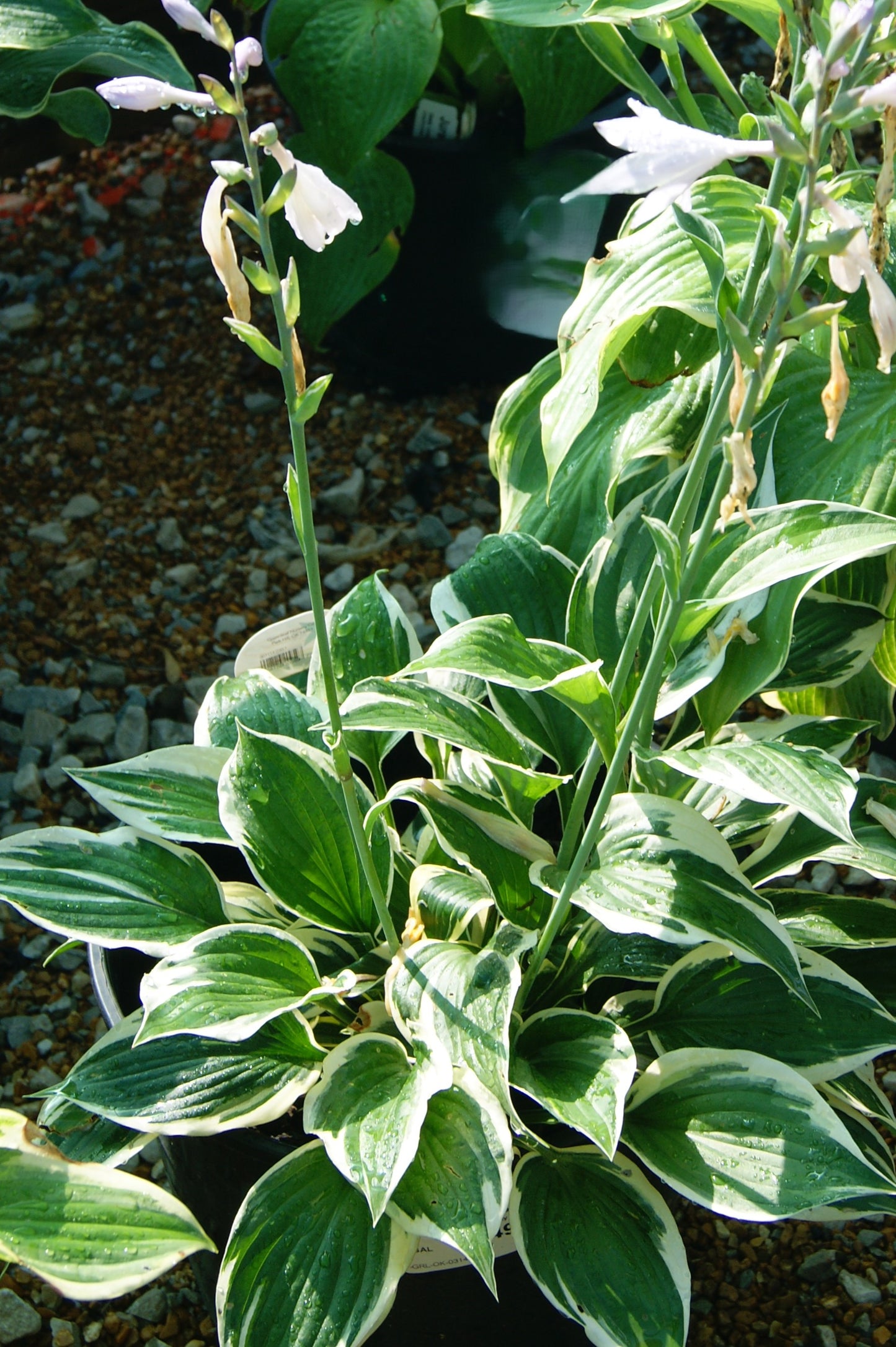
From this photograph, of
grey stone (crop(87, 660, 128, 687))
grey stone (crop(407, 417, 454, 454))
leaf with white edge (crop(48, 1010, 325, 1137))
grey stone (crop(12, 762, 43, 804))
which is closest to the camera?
leaf with white edge (crop(48, 1010, 325, 1137))

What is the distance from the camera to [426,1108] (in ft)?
2.58

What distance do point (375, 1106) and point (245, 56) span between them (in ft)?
1.90

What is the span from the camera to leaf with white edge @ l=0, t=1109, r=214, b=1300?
704 mm

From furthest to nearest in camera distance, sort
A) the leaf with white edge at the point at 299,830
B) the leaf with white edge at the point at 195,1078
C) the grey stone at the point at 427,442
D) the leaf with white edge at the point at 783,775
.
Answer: the grey stone at the point at 427,442 < the leaf with white edge at the point at 299,830 < the leaf with white edge at the point at 195,1078 < the leaf with white edge at the point at 783,775

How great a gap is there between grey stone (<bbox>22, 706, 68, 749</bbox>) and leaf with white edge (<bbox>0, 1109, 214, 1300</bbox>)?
0.80 meters

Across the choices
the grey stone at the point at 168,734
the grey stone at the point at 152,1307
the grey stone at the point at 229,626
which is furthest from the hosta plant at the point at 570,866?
the grey stone at the point at 229,626

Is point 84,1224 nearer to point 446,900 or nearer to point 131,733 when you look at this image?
point 446,900

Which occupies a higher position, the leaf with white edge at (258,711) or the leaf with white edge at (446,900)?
the leaf with white edge at (258,711)

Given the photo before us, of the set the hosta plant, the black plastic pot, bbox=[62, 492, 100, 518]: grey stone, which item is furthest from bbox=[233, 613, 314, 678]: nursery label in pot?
bbox=[62, 492, 100, 518]: grey stone

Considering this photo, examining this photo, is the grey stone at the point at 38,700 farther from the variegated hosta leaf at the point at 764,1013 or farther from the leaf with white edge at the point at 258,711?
the variegated hosta leaf at the point at 764,1013

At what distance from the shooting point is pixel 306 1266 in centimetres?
77

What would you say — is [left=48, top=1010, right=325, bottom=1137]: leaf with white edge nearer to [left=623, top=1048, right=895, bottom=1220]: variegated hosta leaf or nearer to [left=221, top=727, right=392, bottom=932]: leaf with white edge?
[left=221, top=727, right=392, bottom=932]: leaf with white edge

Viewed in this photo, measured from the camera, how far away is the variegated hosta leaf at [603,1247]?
2.45ft

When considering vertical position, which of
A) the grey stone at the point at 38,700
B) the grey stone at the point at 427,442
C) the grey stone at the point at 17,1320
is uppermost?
the grey stone at the point at 427,442
